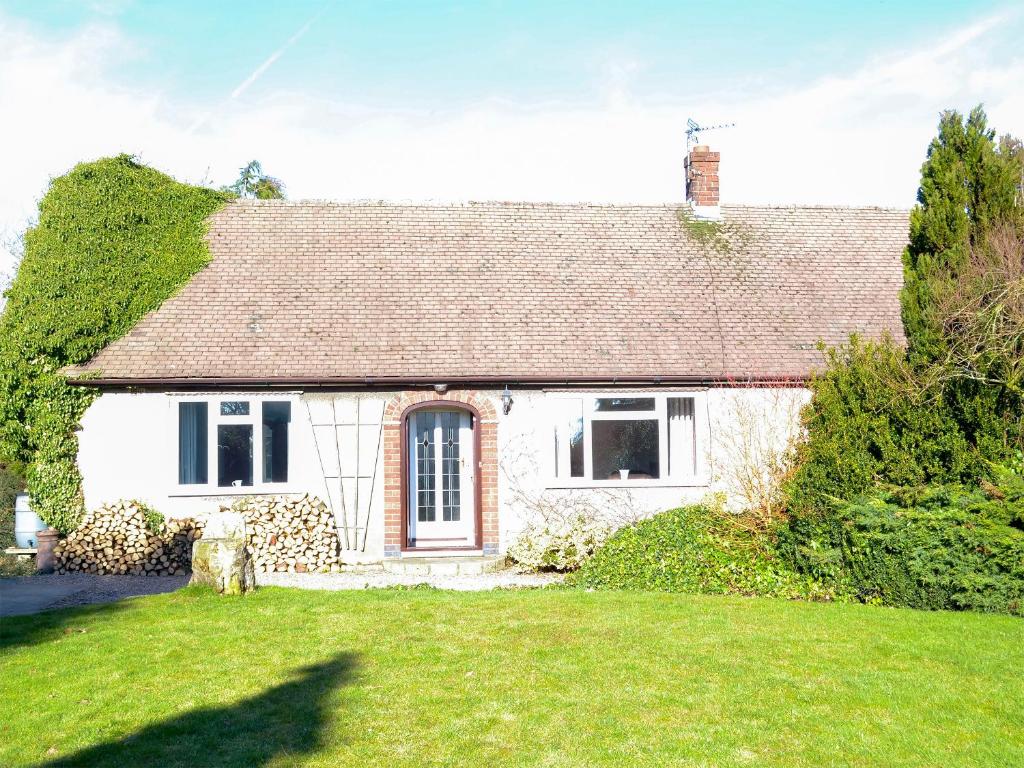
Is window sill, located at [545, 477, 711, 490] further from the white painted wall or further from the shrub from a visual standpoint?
the shrub

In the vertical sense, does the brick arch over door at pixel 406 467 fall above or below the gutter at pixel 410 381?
below

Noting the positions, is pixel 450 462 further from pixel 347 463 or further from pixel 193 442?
pixel 193 442

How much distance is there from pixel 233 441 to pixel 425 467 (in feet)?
9.75

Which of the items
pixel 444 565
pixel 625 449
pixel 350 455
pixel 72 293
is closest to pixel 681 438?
pixel 625 449

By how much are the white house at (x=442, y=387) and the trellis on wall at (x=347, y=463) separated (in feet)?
0.10

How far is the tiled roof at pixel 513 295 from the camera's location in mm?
14500

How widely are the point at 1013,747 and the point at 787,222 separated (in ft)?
46.0

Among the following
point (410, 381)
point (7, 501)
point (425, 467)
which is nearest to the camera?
point (410, 381)

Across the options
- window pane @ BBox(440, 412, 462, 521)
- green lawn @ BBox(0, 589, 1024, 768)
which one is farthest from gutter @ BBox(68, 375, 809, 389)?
green lawn @ BBox(0, 589, 1024, 768)

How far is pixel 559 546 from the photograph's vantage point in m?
13.6

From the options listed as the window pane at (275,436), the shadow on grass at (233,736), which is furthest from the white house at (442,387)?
the shadow on grass at (233,736)

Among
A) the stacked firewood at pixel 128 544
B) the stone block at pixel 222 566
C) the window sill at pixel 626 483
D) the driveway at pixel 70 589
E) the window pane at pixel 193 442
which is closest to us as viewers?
the stone block at pixel 222 566

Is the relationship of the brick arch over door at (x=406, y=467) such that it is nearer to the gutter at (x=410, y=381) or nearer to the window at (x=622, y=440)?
the gutter at (x=410, y=381)

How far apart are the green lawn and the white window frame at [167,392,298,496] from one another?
3886mm
